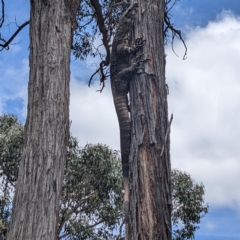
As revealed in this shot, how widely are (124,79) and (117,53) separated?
1.43 feet

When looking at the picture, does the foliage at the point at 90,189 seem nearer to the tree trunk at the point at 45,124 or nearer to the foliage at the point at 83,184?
the foliage at the point at 83,184

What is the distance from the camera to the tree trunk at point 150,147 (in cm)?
465

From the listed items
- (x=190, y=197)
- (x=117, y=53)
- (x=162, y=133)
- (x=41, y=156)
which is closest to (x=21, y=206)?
(x=41, y=156)

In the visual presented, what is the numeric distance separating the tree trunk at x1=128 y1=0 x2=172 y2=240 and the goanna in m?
0.12

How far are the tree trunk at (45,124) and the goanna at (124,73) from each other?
3.31 feet

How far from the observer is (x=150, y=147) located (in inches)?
193

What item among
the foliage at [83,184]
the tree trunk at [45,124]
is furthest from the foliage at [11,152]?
the tree trunk at [45,124]

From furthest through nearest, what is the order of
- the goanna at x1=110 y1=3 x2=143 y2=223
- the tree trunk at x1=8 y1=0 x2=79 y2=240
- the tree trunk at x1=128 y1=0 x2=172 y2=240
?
the goanna at x1=110 y1=3 x2=143 y2=223, the tree trunk at x1=128 y1=0 x2=172 y2=240, the tree trunk at x1=8 y1=0 x2=79 y2=240

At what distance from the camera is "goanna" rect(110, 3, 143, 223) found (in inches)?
206

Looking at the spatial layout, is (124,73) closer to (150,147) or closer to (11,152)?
(150,147)

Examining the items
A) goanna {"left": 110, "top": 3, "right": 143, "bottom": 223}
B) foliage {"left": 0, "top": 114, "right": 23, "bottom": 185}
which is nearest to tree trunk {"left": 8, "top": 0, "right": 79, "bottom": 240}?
goanna {"left": 110, "top": 3, "right": 143, "bottom": 223}

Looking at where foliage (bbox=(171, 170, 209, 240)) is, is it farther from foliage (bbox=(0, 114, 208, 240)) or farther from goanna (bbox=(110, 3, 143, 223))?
goanna (bbox=(110, 3, 143, 223))

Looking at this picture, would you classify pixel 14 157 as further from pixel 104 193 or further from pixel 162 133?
pixel 162 133

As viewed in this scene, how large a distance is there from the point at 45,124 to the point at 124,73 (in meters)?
1.70
